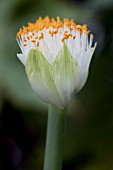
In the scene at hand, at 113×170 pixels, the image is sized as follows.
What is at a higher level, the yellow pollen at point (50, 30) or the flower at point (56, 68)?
the yellow pollen at point (50, 30)

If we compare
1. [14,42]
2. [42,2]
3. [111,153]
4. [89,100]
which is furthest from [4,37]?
[111,153]

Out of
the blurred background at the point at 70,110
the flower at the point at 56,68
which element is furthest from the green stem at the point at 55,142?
the blurred background at the point at 70,110

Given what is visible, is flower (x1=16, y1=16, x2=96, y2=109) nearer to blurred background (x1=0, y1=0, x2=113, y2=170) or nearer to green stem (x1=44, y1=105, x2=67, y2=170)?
green stem (x1=44, y1=105, x2=67, y2=170)

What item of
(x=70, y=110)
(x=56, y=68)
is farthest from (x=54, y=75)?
(x=70, y=110)

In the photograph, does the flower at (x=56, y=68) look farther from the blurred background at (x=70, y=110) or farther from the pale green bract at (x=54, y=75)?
the blurred background at (x=70, y=110)

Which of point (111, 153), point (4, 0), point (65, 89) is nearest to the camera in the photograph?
point (65, 89)

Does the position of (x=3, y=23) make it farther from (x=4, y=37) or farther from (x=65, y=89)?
(x=65, y=89)
